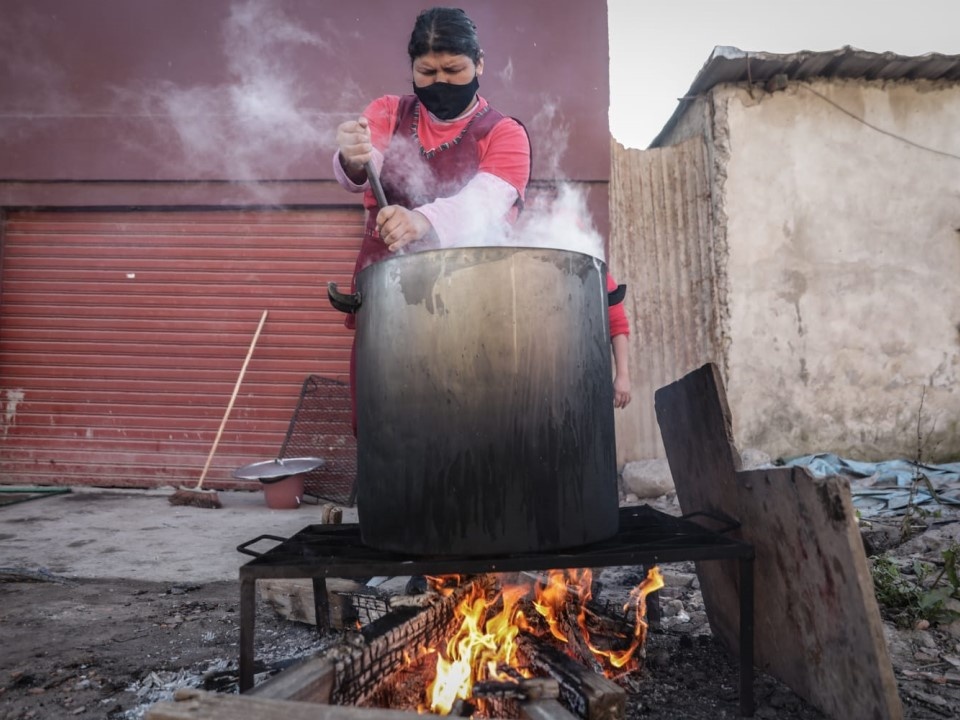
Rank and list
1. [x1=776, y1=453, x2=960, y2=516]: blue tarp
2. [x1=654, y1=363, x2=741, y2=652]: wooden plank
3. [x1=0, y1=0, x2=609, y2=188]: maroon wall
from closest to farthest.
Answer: [x1=654, y1=363, x2=741, y2=652]: wooden plank → [x1=776, y1=453, x2=960, y2=516]: blue tarp → [x1=0, y1=0, x2=609, y2=188]: maroon wall

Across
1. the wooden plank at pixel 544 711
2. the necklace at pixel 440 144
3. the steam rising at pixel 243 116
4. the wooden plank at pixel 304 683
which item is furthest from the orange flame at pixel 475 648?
the steam rising at pixel 243 116

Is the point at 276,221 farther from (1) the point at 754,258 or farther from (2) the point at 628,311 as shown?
(1) the point at 754,258

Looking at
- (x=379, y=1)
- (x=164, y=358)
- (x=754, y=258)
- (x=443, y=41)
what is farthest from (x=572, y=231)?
(x=164, y=358)

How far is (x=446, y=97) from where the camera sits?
211 centimetres

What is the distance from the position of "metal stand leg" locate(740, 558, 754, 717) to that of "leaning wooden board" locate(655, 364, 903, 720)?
0.30 feet

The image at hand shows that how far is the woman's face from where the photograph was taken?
2.00 m

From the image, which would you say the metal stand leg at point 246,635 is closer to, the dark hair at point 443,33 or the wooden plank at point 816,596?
the wooden plank at point 816,596

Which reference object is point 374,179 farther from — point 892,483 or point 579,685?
point 892,483

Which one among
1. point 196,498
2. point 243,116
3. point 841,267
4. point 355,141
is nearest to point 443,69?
point 355,141

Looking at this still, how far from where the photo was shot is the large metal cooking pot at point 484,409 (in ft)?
4.32

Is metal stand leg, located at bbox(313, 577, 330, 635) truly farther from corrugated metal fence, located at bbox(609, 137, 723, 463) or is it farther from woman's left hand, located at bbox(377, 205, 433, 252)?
corrugated metal fence, located at bbox(609, 137, 723, 463)

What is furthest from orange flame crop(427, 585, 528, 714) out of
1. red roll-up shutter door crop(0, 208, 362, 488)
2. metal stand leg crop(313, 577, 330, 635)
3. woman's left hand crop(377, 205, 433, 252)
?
red roll-up shutter door crop(0, 208, 362, 488)

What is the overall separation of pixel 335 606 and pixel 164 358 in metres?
4.70

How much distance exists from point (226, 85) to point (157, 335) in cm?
259
